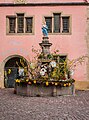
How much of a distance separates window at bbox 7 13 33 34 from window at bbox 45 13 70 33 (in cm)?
123

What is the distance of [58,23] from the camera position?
20141 mm

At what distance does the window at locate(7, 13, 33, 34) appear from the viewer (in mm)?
20191

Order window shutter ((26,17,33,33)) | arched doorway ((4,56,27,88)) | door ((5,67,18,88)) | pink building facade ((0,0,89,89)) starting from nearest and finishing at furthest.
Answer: pink building facade ((0,0,89,89)) → window shutter ((26,17,33,33)) → arched doorway ((4,56,27,88)) → door ((5,67,18,88))

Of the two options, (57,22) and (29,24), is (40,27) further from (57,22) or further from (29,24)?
(57,22)

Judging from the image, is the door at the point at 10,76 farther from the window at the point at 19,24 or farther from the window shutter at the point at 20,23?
the window shutter at the point at 20,23

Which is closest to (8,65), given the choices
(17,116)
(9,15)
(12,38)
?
(12,38)

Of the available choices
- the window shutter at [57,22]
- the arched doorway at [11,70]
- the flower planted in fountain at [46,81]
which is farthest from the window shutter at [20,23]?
the flower planted in fountain at [46,81]

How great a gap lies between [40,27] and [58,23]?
1265 millimetres

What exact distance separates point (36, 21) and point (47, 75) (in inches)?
284

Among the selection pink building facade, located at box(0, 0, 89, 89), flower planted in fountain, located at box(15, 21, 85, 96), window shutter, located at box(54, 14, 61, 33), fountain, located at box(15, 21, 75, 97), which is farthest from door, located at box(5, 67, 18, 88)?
fountain, located at box(15, 21, 75, 97)

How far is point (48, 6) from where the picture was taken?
2009cm

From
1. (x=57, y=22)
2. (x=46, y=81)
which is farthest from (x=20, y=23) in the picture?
(x=46, y=81)

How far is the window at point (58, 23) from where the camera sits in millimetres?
20031

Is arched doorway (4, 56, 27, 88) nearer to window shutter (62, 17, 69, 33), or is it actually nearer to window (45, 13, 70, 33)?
window (45, 13, 70, 33)
